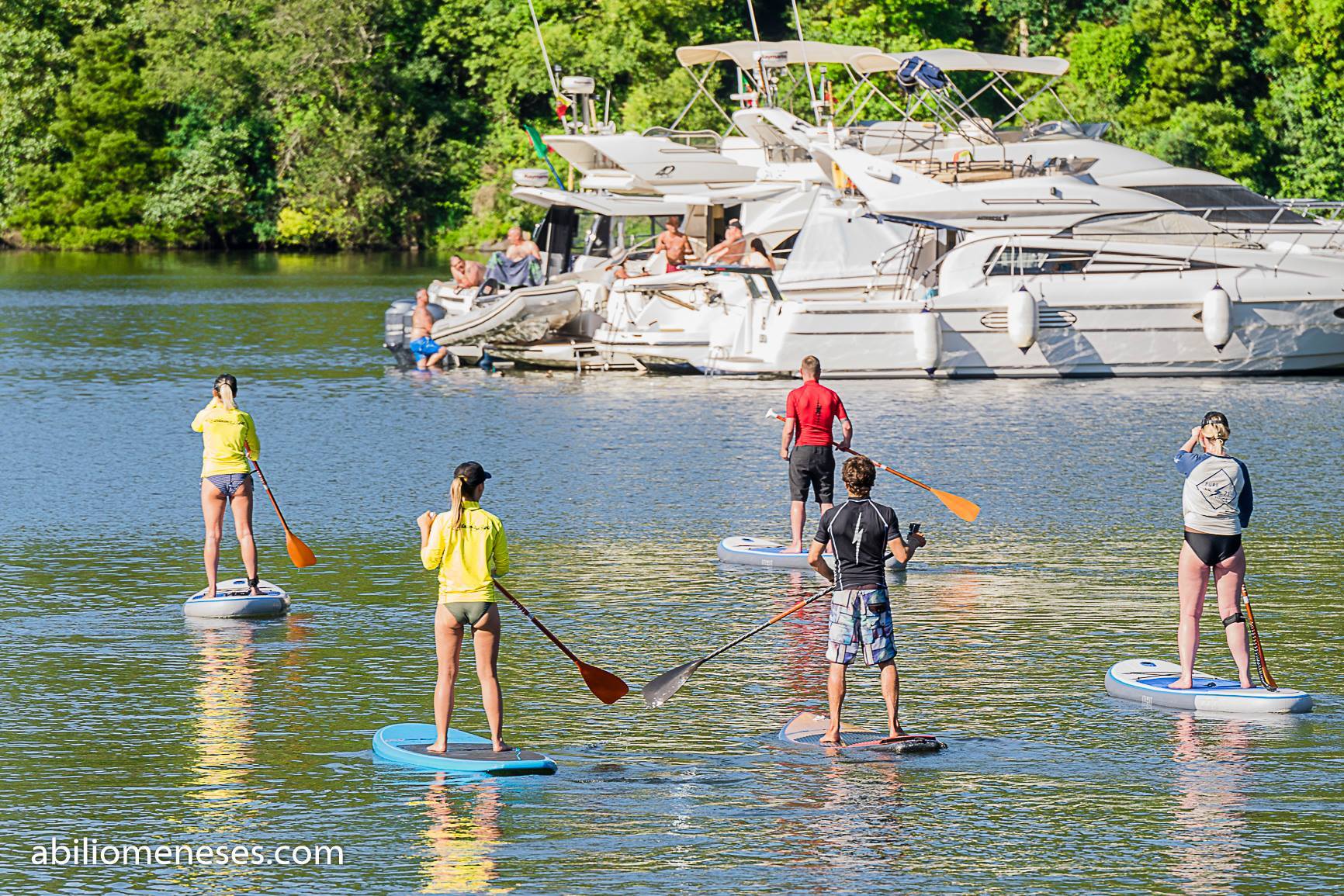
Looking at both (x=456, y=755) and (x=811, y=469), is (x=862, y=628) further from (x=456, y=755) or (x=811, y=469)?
(x=811, y=469)

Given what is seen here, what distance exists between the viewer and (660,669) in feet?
41.5

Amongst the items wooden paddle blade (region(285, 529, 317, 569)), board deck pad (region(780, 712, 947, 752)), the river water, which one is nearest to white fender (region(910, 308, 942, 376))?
the river water

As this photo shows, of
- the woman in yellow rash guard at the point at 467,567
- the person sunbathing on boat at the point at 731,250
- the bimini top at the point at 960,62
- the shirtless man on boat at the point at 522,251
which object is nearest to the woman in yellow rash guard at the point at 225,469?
the woman in yellow rash guard at the point at 467,567

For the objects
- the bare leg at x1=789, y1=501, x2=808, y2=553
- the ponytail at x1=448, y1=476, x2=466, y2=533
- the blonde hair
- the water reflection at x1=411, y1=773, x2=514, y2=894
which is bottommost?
the water reflection at x1=411, y1=773, x2=514, y2=894

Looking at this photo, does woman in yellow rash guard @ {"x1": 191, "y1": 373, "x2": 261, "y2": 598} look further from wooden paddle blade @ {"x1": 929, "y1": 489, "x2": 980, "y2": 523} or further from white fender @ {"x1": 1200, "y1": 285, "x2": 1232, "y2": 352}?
white fender @ {"x1": 1200, "y1": 285, "x2": 1232, "y2": 352}

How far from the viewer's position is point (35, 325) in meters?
40.2

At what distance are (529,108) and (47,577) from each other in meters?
57.7

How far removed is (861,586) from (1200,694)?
7.72 feet

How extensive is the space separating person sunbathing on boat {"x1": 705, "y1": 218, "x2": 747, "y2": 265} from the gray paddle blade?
20.9 meters

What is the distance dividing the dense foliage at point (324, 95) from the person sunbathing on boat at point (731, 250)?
3124 cm

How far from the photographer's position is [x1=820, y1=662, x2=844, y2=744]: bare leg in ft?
35.1

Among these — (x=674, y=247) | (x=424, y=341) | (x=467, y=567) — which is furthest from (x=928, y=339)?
(x=467, y=567)

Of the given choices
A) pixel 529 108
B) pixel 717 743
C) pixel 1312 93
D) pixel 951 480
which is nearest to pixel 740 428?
pixel 951 480

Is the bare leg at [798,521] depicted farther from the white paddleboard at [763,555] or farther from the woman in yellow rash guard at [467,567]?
the woman in yellow rash guard at [467,567]
